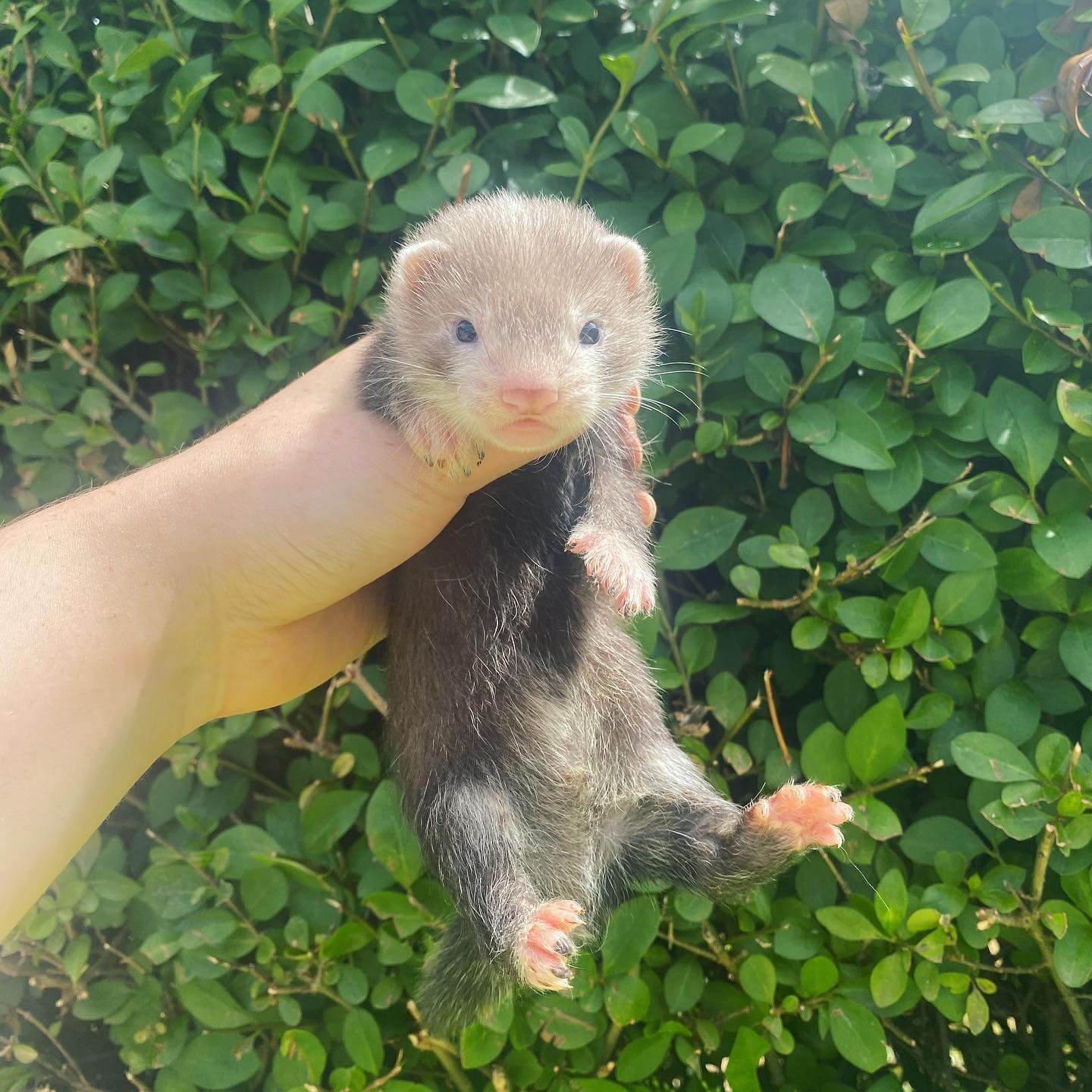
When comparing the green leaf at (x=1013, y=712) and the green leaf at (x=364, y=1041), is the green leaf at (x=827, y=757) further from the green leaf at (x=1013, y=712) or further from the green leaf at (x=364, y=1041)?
the green leaf at (x=364, y=1041)

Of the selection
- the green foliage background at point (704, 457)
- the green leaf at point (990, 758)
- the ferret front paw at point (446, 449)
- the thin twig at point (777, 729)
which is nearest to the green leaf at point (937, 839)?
the green foliage background at point (704, 457)

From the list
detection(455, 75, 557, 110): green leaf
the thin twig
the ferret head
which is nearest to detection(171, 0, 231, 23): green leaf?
detection(455, 75, 557, 110): green leaf

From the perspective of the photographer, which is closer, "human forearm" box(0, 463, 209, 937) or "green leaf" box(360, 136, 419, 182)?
"human forearm" box(0, 463, 209, 937)

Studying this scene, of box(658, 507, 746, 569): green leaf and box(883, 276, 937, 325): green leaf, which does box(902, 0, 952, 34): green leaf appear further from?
box(658, 507, 746, 569): green leaf

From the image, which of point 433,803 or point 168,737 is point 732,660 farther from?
point 168,737

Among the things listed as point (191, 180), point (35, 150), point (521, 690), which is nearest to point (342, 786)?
point (521, 690)
